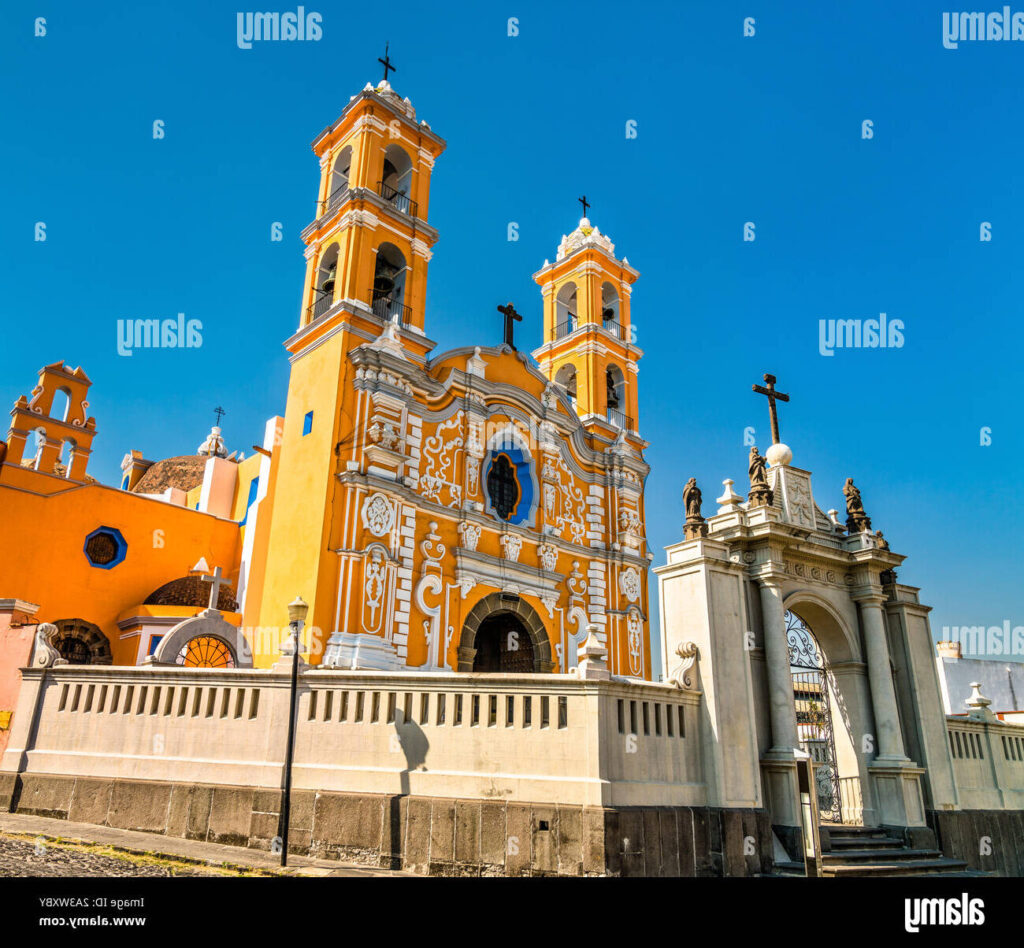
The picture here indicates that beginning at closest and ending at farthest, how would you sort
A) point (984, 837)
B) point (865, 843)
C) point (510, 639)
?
point (865, 843) → point (984, 837) → point (510, 639)

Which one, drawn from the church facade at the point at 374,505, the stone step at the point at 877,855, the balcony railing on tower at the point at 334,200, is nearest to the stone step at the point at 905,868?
the stone step at the point at 877,855

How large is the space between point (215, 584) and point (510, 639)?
295 inches

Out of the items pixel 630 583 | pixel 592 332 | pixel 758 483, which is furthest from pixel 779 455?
pixel 592 332

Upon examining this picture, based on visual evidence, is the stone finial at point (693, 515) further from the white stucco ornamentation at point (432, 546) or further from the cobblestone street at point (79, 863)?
the white stucco ornamentation at point (432, 546)

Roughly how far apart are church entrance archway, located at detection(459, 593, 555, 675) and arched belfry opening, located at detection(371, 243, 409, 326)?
7.71 meters

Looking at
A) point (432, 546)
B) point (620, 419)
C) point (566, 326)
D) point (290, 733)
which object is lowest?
point (290, 733)

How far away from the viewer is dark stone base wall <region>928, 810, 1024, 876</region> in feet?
36.8

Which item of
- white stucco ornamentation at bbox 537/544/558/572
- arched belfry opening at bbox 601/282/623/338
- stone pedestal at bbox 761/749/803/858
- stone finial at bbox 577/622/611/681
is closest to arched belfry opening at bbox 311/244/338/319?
white stucco ornamentation at bbox 537/544/558/572

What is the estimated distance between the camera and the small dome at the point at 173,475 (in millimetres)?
27547

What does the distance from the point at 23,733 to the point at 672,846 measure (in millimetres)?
9091

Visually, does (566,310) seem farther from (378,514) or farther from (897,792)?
(897,792)

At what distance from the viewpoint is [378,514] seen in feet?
57.0

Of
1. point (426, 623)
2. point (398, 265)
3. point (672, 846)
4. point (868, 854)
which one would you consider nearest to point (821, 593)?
point (868, 854)
